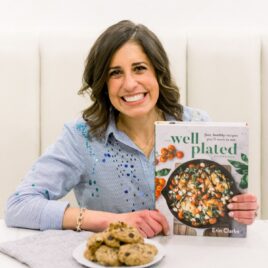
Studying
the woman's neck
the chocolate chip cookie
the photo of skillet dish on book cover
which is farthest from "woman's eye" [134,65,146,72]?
the chocolate chip cookie

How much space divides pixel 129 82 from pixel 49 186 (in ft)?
1.09

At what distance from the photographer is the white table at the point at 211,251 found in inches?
Answer: 36.1

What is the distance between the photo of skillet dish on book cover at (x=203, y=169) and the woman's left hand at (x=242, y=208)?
→ 1 centimetres

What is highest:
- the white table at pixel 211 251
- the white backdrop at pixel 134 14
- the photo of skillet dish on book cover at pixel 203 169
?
the white backdrop at pixel 134 14

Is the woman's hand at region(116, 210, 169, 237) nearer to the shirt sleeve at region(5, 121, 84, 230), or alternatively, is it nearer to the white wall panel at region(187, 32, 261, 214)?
the shirt sleeve at region(5, 121, 84, 230)

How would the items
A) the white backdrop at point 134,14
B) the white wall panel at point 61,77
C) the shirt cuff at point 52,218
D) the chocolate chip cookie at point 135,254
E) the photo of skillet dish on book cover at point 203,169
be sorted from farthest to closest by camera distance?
the white backdrop at point 134,14 < the white wall panel at point 61,77 < the shirt cuff at point 52,218 < the photo of skillet dish on book cover at point 203,169 < the chocolate chip cookie at point 135,254

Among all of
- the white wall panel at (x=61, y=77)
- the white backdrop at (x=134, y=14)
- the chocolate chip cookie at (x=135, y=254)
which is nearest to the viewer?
the chocolate chip cookie at (x=135, y=254)

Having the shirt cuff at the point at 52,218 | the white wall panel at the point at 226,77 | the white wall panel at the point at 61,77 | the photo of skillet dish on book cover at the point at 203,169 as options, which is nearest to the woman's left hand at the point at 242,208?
the photo of skillet dish on book cover at the point at 203,169

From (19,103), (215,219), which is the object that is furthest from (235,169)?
(19,103)

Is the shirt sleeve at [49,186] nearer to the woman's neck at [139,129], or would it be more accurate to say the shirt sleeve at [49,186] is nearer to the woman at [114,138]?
the woman at [114,138]

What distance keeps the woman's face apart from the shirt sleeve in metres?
0.15

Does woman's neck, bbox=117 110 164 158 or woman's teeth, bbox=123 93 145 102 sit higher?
woman's teeth, bbox=123 93 145 102

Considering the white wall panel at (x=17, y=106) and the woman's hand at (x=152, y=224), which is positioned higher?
the white wall panel at (x=17, y=106)

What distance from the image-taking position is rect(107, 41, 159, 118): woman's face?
4.31 ft
